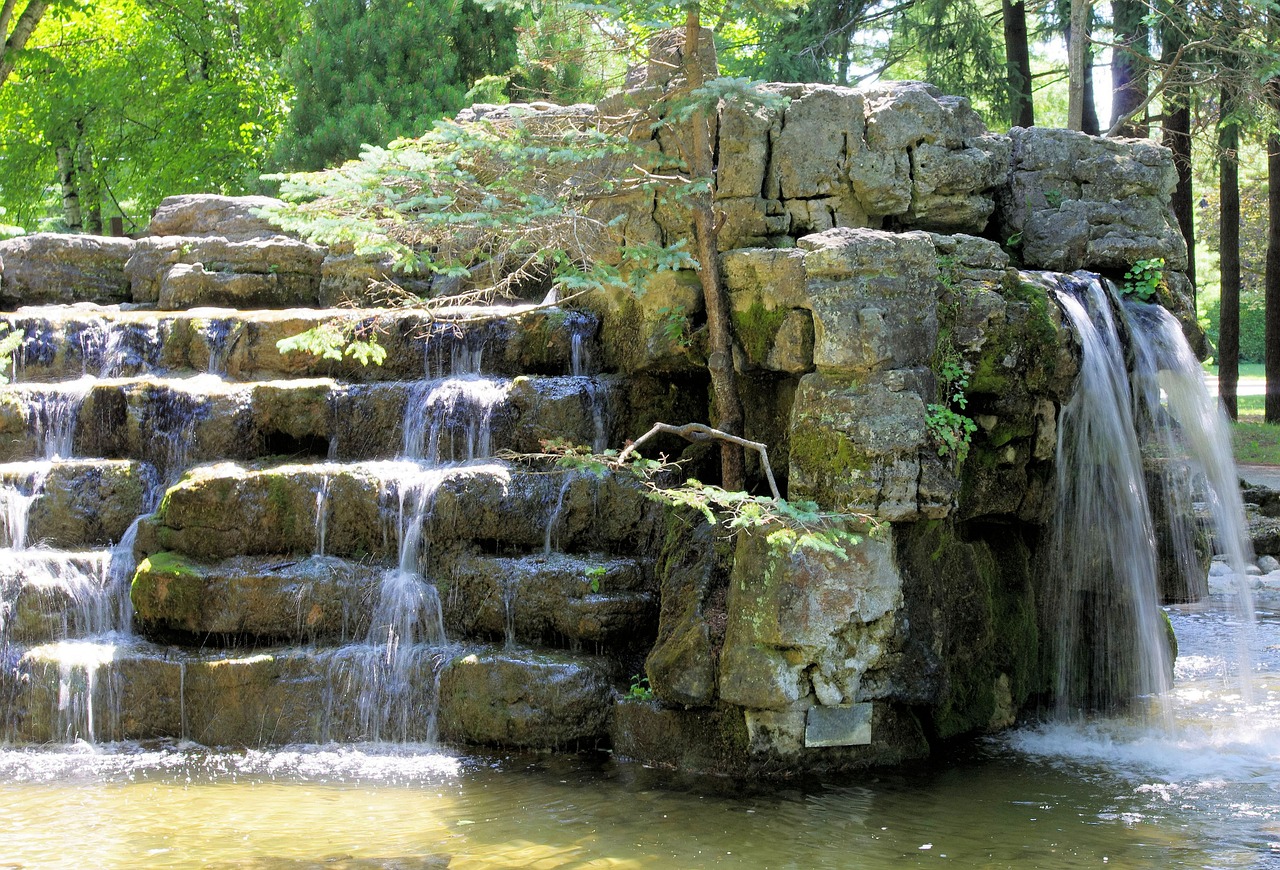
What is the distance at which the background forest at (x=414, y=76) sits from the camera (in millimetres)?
15227

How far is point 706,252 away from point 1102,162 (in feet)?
11.9

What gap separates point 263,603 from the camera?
847cm

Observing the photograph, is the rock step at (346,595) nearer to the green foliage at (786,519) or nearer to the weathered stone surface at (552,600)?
the weathered stone surface at (552,600)

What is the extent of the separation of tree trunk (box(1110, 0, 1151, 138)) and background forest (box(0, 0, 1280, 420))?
0.14ft

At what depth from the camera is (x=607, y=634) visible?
26.7 ft

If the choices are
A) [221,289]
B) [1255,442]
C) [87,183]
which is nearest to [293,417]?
[221,289]

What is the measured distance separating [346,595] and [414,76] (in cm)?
1028

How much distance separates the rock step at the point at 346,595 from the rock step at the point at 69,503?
3.15 ft

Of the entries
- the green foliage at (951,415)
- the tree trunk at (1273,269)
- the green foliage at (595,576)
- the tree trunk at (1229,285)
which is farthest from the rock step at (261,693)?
the tree trunk at (1273,269)

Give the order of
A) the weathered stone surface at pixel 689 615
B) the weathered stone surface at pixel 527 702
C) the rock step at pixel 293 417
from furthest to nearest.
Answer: the rock step at pixel 293 417, the weathered stone surface at pixel 527 702, the weathered stone surface at pixel 689 615

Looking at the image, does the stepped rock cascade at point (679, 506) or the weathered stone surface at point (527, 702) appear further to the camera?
the weathered stone surface at point (527, 702)

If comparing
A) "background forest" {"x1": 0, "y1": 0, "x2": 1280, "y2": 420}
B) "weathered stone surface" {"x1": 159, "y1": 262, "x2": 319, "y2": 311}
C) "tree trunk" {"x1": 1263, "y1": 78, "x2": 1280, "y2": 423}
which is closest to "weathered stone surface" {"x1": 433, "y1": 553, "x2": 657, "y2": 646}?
"weathered stone surface" {"x1": 159, "y1": 262, "x2": 319, "y2": 311}

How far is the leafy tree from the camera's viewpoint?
1614 cm

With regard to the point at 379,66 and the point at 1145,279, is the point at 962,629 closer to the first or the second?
the point at 1145,279
